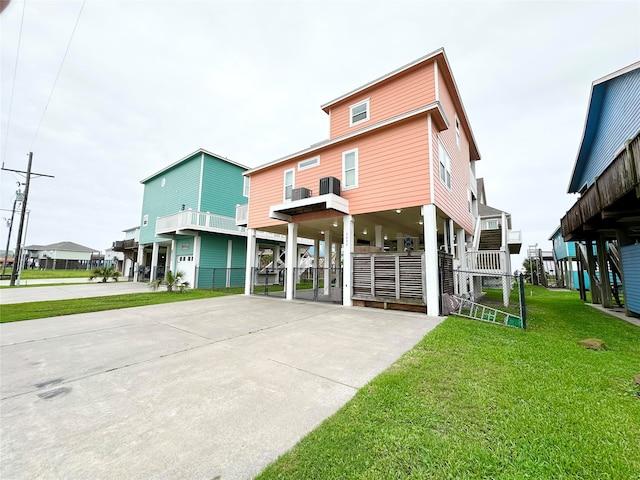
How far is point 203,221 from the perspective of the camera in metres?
16.8

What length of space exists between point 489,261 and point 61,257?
7415 centimetres

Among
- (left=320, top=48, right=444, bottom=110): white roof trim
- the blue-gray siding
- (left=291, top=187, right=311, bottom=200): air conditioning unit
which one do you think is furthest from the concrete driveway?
(left=320, top=48, right=444, bottom=110): white roof trim

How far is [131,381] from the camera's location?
3.28 metres

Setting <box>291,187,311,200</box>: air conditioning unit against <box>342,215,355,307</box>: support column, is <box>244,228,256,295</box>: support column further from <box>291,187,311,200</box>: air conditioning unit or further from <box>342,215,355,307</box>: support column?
<box>342,215,355,307</box>: support column

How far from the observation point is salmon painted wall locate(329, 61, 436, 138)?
9.78 metres

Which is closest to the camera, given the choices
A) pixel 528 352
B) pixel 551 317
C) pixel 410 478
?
pixel 410 478

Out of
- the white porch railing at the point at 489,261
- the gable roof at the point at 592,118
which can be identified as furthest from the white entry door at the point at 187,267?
the gable roof at the point at 592,118

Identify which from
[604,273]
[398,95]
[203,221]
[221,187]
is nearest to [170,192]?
[221,187]

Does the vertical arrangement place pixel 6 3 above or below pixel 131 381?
above

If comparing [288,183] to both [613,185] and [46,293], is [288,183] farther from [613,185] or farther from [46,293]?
[46,293]

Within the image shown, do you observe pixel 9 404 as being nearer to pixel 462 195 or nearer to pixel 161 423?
pixel 161 423

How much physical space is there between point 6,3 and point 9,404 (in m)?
3.96

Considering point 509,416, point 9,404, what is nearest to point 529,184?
point 509,416

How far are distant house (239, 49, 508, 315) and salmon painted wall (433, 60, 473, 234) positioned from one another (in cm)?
5
